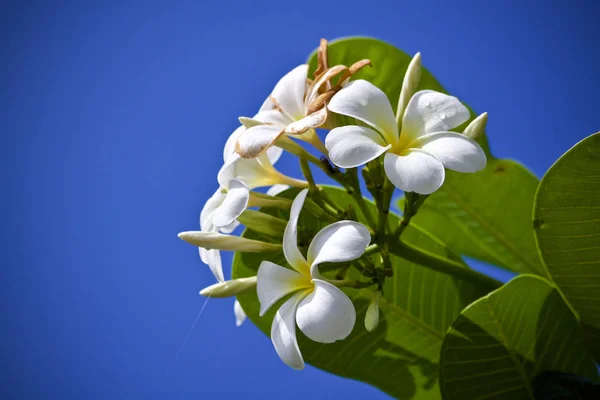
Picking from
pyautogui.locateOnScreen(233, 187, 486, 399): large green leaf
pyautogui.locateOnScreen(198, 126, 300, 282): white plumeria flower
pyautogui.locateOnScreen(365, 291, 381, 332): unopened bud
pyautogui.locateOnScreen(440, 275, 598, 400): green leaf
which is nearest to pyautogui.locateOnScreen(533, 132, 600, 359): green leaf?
pyautogui.locateOnScreen(440, 275, 598, 400): green leaf

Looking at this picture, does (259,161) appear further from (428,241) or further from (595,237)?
(595,237)

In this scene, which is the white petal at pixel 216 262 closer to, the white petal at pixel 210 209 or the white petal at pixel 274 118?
the white petal at pixel 210 209

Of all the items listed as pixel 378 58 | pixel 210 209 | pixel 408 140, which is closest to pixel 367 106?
pixel 408 140

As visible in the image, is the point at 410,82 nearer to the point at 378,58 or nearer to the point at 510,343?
the point at 378,58

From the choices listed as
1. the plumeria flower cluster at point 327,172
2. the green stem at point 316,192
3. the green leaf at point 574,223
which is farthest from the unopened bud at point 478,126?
the green stem at point 316,192

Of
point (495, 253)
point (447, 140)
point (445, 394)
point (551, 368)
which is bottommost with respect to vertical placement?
point (445, 394)

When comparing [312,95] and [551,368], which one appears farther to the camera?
[551,368]

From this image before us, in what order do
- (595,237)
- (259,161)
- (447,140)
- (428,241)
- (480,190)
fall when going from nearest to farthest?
(447,140) → (595,237) → (259,161) → (428,241) → (480,190)

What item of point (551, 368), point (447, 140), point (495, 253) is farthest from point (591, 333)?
point (447, 140)

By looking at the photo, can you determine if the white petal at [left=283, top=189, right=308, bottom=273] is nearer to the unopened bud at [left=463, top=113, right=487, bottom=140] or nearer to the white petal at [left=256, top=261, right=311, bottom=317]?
the white petal at [left=256, top=261, right=311, bottom=317]

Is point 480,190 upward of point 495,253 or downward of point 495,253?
upward
